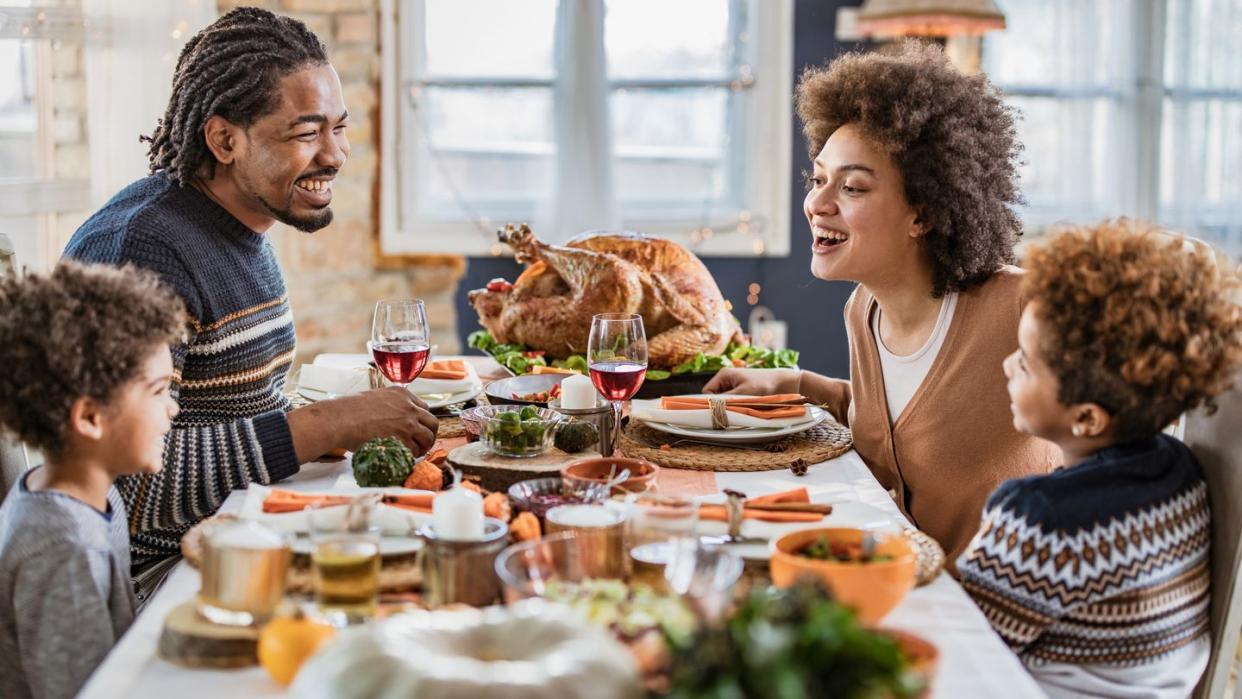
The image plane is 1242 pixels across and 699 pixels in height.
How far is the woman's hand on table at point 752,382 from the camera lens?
2.46 meters

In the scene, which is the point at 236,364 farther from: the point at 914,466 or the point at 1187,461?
the point at 1187,461

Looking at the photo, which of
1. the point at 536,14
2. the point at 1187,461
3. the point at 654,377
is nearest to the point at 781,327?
the point at 536,14

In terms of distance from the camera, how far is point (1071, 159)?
17.0 ft

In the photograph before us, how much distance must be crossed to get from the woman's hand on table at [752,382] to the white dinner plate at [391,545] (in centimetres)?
110

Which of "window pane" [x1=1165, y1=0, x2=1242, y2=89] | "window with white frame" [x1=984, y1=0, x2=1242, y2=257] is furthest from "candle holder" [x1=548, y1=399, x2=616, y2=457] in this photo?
"window pane" [x1=1165, y1=0, x2=1242, y2=89]

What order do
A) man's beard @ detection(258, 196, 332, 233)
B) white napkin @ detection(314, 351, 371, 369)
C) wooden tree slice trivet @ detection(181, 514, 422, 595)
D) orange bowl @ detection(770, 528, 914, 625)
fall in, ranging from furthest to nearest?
white napkin @ detection(314, 351, 371, 369)
man's beard @ detection(258, 196, 332, 233)
wooden tree slice trivet @ detection(181, 514, 422, 595)
orange bowl @ detection(770, 528, 914, 625)

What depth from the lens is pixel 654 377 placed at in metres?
2.51

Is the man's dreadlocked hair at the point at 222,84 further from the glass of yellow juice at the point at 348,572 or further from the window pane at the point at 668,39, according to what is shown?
the window pane at the point at 668,39

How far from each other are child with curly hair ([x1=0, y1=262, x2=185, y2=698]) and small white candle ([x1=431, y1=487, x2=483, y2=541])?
41cm

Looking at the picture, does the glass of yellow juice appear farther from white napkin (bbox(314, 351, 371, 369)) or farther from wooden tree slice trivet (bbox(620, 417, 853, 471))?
white napkin (bbox(314, 351, 371, 369))

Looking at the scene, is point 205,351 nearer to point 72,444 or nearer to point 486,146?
point 72,444

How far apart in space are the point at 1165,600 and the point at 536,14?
374cm

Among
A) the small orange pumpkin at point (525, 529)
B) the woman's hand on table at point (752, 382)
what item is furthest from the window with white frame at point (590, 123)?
the small orange pumpkin at point (525, 529)

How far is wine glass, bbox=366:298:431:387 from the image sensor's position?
6.86 ft
